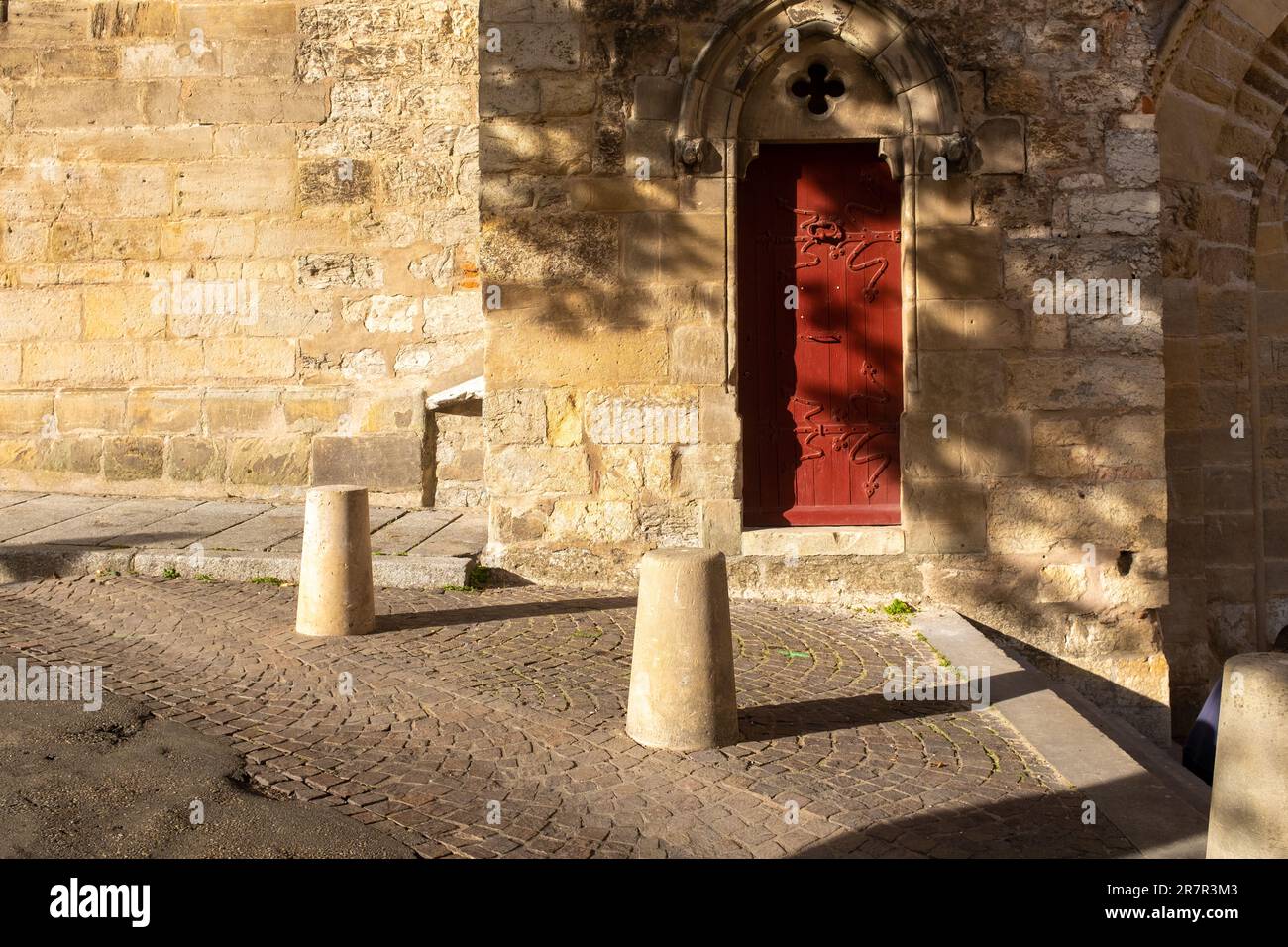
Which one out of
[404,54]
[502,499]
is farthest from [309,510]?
[404,54]

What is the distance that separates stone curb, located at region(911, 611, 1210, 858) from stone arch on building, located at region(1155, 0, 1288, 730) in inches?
117

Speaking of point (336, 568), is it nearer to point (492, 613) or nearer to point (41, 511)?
point (492, 613)

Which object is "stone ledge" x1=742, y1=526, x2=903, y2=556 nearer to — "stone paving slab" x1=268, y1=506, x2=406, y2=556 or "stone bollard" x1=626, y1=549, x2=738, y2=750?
"stone paving slab" x1=268, y1=506, x2=406, y2=556

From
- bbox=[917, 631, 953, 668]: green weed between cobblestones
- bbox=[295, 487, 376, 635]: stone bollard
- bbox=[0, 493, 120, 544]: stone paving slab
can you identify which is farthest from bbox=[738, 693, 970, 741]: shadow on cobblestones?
bbox=[0, 493, 120, 544]: stone paving slab

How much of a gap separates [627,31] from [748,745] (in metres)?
4.37

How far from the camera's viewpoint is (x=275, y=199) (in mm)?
8852

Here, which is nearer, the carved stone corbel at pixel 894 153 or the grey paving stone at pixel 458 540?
the carved stone corbel at pixel 894 153

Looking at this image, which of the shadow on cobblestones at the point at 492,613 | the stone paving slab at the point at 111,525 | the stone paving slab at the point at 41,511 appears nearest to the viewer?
the shadow on cobblestones at the point at 492,613

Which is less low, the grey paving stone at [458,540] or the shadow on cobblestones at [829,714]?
the grey paving stone at [458,540]

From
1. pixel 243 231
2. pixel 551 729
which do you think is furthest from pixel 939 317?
pixel 243 231

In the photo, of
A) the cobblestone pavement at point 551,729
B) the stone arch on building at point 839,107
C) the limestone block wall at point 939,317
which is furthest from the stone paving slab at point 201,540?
the stone arch on building at point 839,107

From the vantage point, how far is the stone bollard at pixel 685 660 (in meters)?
4.18

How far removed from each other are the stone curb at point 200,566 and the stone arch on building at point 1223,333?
5.26 m

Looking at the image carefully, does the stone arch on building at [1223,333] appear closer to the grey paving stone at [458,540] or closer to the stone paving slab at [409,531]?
the grey paving stone at [458,540]
